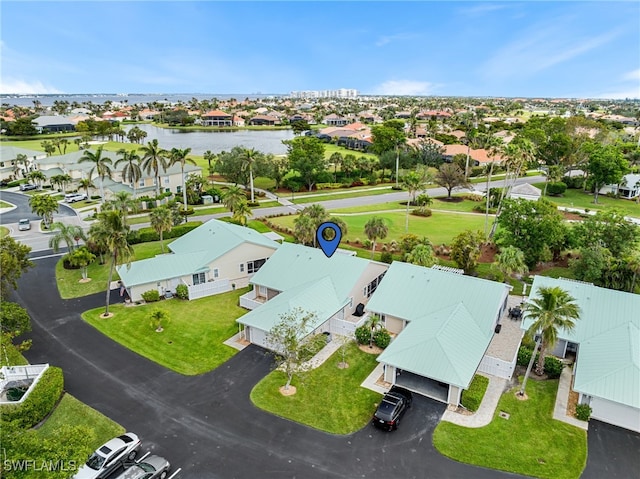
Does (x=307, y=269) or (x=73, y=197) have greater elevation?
(x=73, y=197)

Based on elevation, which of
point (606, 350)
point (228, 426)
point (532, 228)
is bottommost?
point (228, 426)

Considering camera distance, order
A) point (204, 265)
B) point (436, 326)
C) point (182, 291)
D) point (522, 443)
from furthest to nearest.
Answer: point (204, 265) < point (182, 291) < point (436, 326) < point (522, 443)

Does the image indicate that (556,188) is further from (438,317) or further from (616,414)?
(616,414)

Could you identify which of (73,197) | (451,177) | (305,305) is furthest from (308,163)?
(305,305)

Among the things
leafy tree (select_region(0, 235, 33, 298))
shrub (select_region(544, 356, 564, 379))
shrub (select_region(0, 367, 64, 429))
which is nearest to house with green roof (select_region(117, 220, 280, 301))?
A: leafy tree (select_region(0, 235, 33, 298))

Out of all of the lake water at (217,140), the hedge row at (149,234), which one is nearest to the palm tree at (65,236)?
the hedge row at (149,234)

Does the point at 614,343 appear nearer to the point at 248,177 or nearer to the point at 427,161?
the point at 248,177
